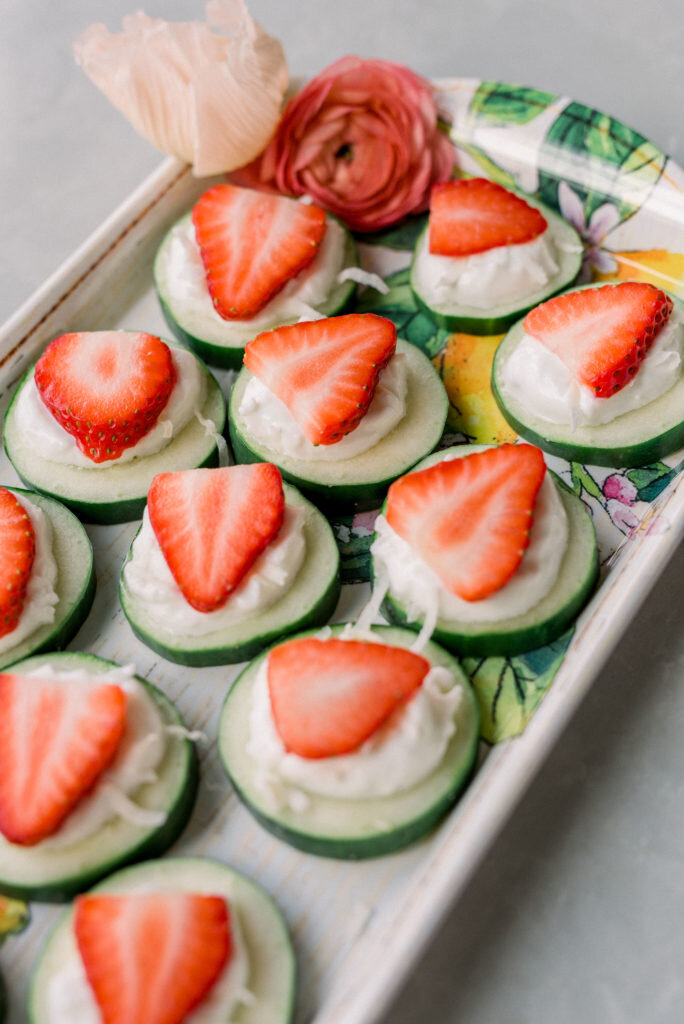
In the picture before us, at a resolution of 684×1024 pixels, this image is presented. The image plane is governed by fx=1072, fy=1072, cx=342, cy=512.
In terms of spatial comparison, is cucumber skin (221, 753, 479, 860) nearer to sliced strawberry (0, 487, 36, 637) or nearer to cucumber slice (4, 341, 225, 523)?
sliced strawberry (0, 487, 36, 637)

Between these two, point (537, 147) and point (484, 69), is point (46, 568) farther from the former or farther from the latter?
point (484, 69)

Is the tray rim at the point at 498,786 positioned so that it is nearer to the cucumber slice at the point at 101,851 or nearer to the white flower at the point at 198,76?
the cucumber slice at the point at 101,851

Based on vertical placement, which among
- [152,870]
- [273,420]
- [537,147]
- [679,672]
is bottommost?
[679,672]

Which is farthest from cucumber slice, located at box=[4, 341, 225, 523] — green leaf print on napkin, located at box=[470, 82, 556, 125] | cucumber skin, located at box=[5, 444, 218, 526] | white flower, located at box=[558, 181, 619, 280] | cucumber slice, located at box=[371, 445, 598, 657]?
green leaf print on napkin, located at box=[470, 82, 556, 125]

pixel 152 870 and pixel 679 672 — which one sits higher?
pixel 152 870

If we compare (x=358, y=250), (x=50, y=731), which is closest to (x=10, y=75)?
(x=358, y=250)
